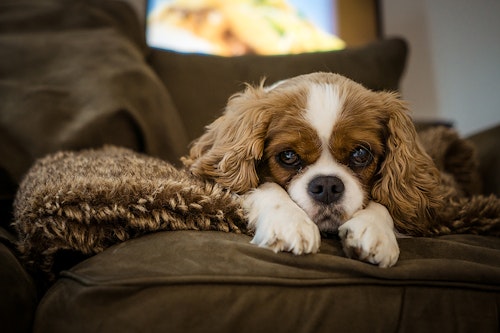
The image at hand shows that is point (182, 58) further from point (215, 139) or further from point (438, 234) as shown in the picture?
point (438, 234)

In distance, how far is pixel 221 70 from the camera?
2.40 meters

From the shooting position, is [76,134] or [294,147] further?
[76,134]

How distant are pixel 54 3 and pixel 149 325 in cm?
206

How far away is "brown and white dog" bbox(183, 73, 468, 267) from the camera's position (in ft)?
4.42

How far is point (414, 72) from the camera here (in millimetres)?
3746

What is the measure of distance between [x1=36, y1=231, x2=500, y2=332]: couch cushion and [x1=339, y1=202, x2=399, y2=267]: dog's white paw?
3 centimetres

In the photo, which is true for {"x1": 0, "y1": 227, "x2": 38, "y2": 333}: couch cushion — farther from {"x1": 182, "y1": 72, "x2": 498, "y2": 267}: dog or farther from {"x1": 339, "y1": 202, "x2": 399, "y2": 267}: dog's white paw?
{"x1": 339, "y1": 202, "x2": 399, "y2": 267}: dog's white paw

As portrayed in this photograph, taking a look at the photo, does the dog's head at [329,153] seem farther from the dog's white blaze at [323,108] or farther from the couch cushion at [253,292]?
the couch cushion at [253,292]

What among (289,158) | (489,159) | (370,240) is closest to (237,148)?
(289,158)

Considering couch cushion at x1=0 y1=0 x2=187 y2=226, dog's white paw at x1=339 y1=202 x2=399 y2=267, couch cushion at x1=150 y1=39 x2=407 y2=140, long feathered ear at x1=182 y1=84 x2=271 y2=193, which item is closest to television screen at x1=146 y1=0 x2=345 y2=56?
couch cushion at x1=150 y1=39 x2=407 y2=140

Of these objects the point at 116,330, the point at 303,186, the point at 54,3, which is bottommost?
the point at 116,330

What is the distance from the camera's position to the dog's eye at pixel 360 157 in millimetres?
1424

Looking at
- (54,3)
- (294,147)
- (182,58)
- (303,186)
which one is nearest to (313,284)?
(303,186)

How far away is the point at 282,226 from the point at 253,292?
0.20 metres
